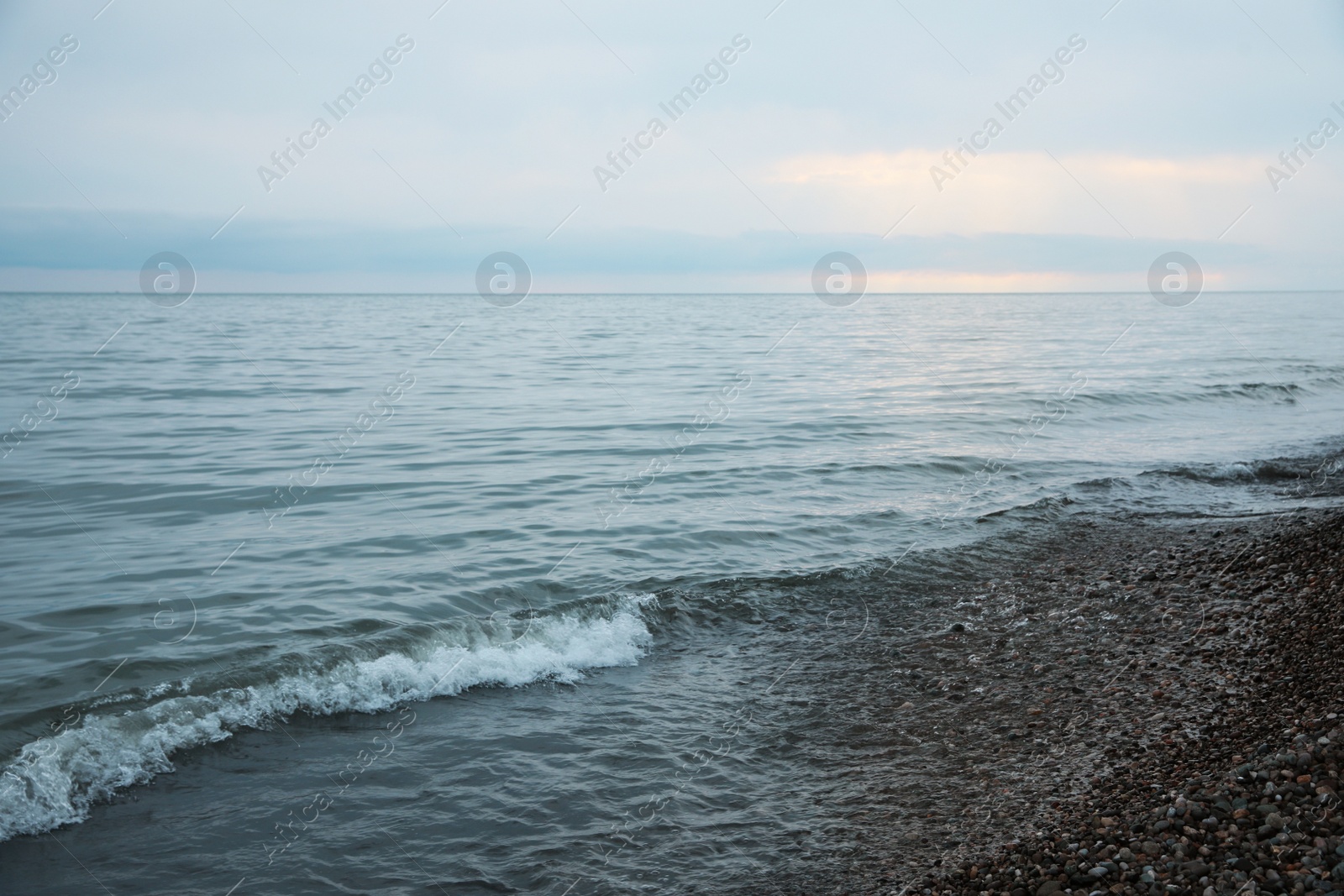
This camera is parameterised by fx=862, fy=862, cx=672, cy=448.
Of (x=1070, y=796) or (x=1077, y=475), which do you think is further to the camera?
(x=1077, y=475)

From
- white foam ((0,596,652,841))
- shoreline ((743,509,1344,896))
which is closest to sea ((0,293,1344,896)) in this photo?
white foam ((0,596,652,841))

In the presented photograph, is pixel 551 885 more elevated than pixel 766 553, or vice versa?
pixel 766 553

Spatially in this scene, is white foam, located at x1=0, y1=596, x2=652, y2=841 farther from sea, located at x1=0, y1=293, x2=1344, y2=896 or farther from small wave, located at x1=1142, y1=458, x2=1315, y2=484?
small wave, located at x1=1142, y1=458, x2=1315, y2=484

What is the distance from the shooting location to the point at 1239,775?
491 centimetres

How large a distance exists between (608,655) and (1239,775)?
5.64 metres

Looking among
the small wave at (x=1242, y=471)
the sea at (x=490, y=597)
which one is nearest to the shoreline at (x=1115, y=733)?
the sea at (x=490, y=597)

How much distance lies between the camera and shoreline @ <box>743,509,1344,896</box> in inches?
174

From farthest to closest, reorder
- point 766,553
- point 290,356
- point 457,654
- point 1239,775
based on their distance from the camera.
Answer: point 290,356, point 766,553, point 457,654, point 1239,775

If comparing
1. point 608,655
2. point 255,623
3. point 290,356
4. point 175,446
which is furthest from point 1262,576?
point 290,356

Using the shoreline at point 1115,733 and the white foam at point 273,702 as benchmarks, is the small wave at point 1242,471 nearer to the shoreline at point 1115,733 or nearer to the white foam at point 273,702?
the shoreline at point 1115,733

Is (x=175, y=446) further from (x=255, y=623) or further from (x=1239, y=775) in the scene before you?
(x=1239, y=775)

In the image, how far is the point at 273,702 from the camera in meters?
7.71

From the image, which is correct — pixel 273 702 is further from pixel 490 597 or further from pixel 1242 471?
pixel 1242 471

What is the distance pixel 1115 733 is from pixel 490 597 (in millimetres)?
6775
